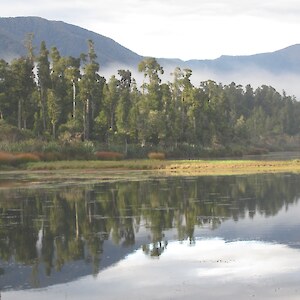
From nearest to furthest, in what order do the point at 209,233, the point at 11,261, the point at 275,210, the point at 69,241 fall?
the point at 11,261
the point at 69,241
the point at 209,233
the point at 275,210

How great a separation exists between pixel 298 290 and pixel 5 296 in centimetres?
651

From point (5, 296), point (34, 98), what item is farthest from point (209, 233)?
point (34, 98)

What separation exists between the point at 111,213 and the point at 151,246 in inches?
341

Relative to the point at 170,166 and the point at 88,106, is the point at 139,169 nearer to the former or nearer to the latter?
the point at 170,166

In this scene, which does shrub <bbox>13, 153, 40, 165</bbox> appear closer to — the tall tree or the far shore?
the far shore

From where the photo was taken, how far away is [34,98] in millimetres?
103312

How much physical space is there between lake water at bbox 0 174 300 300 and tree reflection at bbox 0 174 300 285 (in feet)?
0.15

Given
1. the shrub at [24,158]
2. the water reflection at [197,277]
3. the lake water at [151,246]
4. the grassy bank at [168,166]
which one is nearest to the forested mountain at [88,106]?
the shrub at [24,158]

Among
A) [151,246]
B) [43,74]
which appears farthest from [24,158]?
[151,246]

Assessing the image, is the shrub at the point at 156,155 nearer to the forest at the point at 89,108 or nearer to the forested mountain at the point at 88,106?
the forest at the point at 89,108

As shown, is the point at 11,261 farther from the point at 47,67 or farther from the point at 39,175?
the point at 47,67

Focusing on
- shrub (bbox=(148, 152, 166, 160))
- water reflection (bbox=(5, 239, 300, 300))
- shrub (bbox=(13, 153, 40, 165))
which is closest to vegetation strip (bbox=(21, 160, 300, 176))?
shrub (bbox=(13, 153, 40, 165))

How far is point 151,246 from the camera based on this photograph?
1948 centimetres

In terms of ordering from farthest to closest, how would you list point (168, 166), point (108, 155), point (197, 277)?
point (108, 155) < point (168, 166) < point (197, 277)
